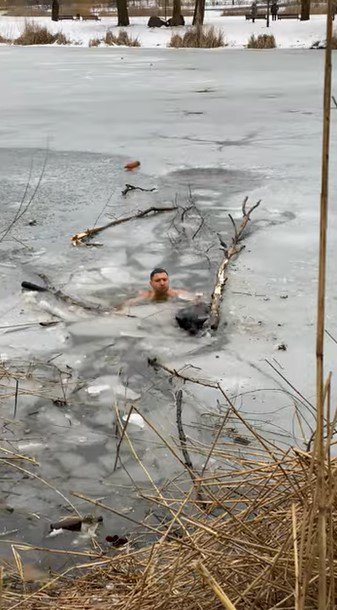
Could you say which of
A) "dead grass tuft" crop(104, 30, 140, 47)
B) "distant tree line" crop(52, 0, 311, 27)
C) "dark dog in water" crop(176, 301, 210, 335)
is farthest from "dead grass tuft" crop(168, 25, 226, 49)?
"dark dog in water" crop(176, 301, 210, 335)

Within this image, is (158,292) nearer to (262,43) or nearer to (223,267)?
(223,267)

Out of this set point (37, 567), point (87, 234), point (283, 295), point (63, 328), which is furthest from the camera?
point (87, 234)

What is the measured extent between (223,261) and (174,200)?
164cm

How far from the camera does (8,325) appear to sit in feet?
13.5

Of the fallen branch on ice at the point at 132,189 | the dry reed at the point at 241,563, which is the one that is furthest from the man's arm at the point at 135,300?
the dry reed at the point at 241,563

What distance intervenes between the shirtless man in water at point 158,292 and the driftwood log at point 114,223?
100 cm

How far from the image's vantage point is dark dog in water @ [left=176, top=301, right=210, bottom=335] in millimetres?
4027

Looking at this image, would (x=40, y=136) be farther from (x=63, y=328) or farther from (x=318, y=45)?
(x=318, y=45)

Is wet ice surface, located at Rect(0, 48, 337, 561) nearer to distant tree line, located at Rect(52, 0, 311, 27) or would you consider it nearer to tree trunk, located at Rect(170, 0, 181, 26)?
distant tree line, located at Rect(52, 0, 311, 27)

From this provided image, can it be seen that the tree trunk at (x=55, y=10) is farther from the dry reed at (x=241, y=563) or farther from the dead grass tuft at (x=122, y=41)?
the dry reed at (x=241, y=563)

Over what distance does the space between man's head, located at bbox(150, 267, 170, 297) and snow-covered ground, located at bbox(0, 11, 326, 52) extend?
2244 centimetres

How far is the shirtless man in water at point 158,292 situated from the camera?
437 centimetres

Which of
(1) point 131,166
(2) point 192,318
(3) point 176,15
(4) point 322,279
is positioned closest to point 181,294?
(2) point 192,318

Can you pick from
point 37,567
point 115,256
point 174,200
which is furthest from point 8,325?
point 174,200
